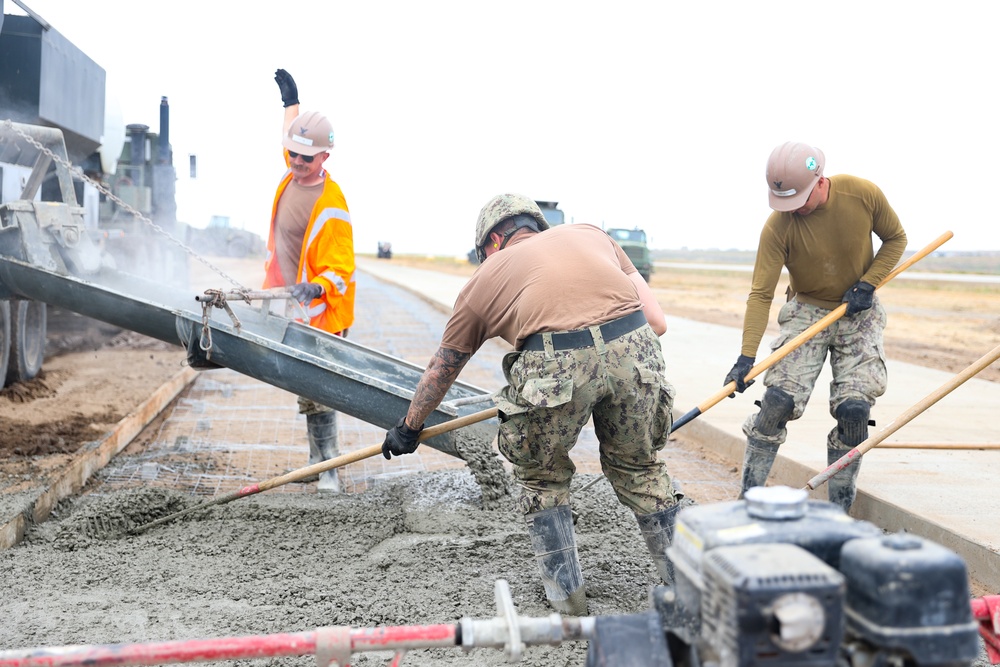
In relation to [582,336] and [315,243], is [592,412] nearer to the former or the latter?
[582,336]

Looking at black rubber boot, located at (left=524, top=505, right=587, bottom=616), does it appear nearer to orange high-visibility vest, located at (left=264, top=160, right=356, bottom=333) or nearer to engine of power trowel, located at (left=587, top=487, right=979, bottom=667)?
engine of power trowel, located at (left=587, top=487, right=979, bottom=667)

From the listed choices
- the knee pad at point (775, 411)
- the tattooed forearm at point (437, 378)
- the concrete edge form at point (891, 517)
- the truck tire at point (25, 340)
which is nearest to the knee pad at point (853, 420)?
the knee pad at point (775, 411)

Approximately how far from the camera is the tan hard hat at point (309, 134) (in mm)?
5172

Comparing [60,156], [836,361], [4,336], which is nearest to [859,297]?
[836,361]

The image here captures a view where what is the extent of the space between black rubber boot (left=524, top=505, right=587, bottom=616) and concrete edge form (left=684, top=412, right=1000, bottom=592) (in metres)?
1.68

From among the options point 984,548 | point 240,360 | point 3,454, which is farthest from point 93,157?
point 984,548

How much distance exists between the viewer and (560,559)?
3482mm

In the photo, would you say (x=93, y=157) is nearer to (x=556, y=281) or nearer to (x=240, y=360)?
(x=240, y=360)

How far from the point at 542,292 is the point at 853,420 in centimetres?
216

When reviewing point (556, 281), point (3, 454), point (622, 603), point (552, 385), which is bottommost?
point (3, 454)

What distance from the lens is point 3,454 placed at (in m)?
5.74

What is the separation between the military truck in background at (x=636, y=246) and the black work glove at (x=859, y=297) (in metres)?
29.6

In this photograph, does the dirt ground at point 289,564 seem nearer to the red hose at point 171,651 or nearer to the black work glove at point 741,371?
the black work glove at point 741,371

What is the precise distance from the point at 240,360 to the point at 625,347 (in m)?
2.25
